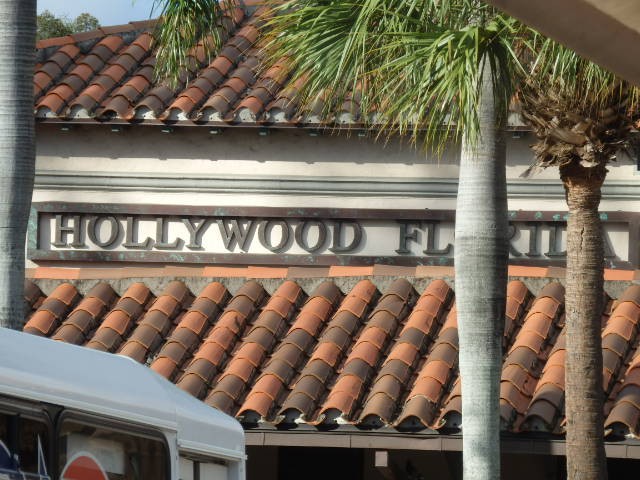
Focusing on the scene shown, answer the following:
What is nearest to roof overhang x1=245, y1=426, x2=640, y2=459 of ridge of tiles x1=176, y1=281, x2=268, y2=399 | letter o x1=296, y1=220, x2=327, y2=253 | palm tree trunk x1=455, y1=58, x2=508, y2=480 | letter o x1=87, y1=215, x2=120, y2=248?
ridge of tiles x1=176, y1=281, x2=268, y2=399

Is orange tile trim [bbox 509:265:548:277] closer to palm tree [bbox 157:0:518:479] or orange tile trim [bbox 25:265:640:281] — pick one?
orange tile trim [bbox 25:265:640:281]

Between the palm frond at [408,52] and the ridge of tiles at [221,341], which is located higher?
the palm frond at [408,52]

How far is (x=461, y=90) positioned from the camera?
9.44 m

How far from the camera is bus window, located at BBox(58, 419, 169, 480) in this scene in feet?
25.0

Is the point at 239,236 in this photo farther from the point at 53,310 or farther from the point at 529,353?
the point at 529,353

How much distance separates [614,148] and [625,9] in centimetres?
518

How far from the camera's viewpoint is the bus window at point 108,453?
762 cm

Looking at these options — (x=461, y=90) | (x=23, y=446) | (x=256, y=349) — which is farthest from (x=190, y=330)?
(x=23, y=446)

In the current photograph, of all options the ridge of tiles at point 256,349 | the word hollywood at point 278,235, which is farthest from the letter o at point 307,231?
the ridge of tiles at point 256,349

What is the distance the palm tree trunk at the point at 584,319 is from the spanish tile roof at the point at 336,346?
4.58ft

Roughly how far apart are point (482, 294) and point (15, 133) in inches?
153

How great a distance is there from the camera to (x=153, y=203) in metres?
16.5

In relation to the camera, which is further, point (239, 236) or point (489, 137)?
point (239, 236)

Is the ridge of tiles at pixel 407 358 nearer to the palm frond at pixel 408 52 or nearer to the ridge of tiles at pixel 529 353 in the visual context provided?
the ridge of tiles at pixel 529 353
